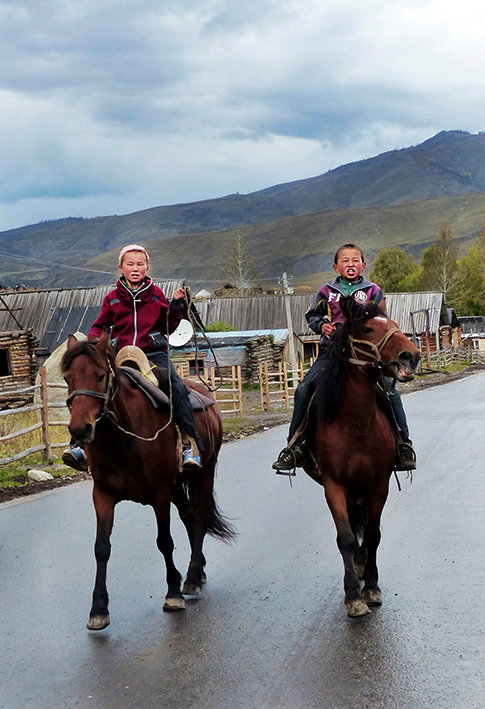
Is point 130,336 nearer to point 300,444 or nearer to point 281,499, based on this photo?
point 300,444

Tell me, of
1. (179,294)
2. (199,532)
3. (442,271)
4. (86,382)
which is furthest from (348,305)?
(442,271)

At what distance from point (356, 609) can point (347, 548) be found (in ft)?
1.32

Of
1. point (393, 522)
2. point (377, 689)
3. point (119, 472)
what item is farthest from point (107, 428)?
point (393, 522)

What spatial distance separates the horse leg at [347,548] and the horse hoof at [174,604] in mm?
1179

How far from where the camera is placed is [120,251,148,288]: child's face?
651 centimetres

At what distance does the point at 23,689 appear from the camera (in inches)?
181

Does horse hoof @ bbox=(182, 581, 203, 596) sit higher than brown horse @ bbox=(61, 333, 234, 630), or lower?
lower

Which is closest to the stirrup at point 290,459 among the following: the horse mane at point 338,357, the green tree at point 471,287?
the horse mane at point 338,357

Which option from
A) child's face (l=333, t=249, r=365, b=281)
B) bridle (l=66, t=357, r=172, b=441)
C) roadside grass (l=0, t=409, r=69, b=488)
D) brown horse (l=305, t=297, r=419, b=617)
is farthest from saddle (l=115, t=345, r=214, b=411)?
roadside grass (l=0, t=409, r=69, b=488)

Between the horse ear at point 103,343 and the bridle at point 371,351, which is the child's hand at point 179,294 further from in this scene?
the bridle at point 371,351

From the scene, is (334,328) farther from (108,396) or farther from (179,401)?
(108,396)

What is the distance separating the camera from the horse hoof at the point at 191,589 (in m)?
6.31

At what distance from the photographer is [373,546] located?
6027 millimetres

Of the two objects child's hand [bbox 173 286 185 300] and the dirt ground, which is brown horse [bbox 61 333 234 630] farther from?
the dirt ground
